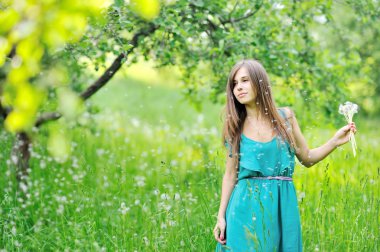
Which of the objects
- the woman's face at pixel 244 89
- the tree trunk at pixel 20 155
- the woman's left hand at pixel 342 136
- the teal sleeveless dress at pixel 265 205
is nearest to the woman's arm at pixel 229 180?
the teal sleeveless dress at pixel 265 205

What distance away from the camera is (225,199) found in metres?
3.24

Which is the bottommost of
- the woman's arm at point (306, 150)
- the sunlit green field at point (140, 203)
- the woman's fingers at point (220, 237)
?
the sunlit green field at point (140, 203)

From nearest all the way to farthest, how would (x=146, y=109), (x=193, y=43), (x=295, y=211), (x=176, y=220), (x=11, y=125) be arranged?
(x=11, y=125) → (x=295, y=211) → (x=176, y=220) → (x=193, y=43) → (x=146, y=109)

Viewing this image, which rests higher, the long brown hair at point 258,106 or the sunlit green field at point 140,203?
the long brown hair at point 258,106

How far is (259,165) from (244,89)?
0.47 meters

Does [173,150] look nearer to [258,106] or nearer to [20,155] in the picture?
[20,155]

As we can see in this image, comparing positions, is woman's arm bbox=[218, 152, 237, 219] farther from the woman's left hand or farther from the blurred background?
the woman's left hand

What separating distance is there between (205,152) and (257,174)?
202 centimetres

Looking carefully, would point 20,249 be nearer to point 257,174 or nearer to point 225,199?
point 225,199

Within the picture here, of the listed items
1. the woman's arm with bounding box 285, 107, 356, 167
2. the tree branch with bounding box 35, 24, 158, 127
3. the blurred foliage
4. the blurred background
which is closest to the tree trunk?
the blurred background

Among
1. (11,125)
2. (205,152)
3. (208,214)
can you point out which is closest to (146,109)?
(205,152)

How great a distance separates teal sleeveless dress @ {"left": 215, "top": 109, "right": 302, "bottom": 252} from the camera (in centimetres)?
303

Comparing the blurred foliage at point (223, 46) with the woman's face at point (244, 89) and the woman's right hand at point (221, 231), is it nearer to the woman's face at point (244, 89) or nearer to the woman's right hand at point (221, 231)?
the woman's face at point (244, 89)

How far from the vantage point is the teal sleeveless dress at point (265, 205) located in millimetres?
3025
